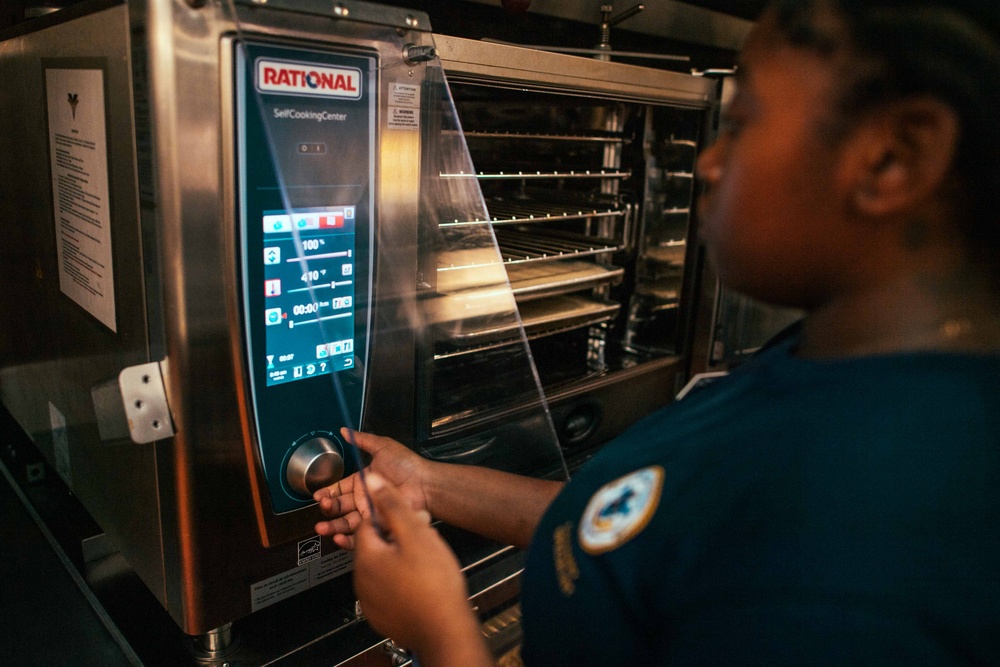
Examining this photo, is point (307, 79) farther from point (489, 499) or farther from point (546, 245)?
point (546, 245)

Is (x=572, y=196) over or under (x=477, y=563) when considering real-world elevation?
over

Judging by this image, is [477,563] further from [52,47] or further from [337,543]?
[52,47]

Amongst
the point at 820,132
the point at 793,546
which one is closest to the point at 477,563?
the point at 793,546

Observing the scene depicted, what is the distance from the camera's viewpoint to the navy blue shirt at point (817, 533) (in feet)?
1.50

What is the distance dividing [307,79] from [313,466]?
46 cm

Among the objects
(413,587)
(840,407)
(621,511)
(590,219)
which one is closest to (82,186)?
(413,587)

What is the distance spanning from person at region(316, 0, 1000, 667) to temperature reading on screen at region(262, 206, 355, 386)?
0.45m

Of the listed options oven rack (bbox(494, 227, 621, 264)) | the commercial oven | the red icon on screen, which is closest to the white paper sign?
the commercial oven

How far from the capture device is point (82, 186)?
0.91 metres

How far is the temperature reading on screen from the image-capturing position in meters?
0.85

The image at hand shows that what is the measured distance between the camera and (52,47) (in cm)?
94

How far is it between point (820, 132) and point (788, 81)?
4 centimetres

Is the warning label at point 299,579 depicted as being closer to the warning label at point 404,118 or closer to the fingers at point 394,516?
A: the fingers at point 394,516

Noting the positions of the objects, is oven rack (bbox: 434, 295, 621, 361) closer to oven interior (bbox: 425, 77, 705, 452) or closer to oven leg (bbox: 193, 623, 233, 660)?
oven interior (bbox: 425, 77, 705, 452)
